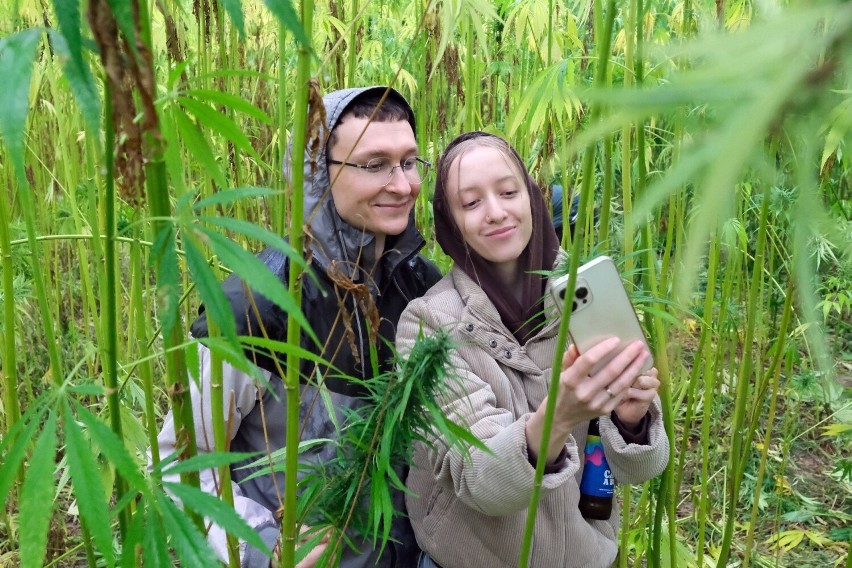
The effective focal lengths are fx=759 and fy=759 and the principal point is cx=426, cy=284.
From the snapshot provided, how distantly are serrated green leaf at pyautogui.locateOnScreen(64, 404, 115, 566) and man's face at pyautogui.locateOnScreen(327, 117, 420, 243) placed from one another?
0.63 meters

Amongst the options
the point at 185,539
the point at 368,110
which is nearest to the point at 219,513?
the point at 185,539

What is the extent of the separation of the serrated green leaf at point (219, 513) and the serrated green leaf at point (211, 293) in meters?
0.11

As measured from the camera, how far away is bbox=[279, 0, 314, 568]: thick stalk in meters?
0.46

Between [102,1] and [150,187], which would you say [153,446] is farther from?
[102,1]

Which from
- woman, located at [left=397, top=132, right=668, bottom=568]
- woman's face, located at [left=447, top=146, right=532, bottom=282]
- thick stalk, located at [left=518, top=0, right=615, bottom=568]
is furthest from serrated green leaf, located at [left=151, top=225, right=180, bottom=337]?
woman's face, located at [left=447, top=146, right=532, bottom=282]

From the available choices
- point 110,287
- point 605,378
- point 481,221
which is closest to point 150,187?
point 110,287

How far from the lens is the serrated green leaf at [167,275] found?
39 cm

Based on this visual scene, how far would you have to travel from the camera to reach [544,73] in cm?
98

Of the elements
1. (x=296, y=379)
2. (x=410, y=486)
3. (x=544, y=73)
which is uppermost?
(x=544, y=73)

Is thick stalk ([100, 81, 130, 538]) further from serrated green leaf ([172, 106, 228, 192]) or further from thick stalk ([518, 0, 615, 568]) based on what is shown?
thick stalk ([518, 0, 615, 568])

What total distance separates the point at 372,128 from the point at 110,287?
634mm

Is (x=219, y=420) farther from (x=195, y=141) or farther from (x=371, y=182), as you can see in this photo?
(x=371, y=182)

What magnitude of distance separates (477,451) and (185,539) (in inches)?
15.2

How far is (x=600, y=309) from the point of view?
0.67m
